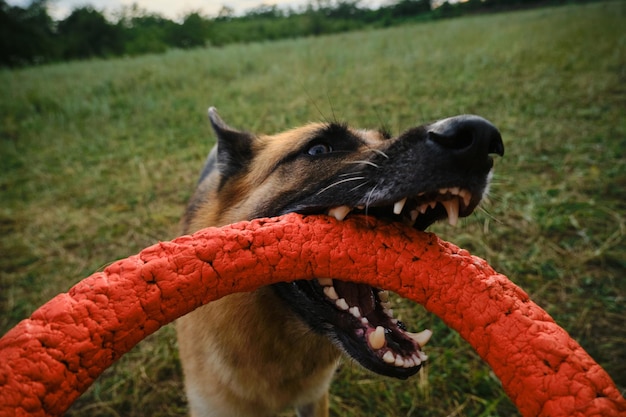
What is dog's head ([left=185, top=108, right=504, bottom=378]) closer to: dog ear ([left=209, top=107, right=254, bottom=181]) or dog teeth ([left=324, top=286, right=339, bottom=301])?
dog teeth ([left=324, top=286, right=339, bottom=301])

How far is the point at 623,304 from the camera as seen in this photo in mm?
2746

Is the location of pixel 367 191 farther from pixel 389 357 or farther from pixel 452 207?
pixel 389 357

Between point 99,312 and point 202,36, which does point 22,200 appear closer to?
point 99,312

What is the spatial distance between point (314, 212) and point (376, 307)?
476 millimetres

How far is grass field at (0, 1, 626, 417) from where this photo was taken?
2.56 meters

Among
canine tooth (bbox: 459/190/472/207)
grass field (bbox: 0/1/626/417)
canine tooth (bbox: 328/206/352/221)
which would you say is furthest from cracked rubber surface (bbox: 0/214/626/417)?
grass field (bbox: 0/1/626/417)

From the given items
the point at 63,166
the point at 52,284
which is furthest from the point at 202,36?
the point at 52,284

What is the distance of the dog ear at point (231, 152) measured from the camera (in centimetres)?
231

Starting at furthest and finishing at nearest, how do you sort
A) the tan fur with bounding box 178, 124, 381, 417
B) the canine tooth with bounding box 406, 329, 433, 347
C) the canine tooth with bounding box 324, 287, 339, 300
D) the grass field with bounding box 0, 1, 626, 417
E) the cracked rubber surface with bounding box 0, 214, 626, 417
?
the grass field with bounding box 0, 1, 626, 417, the tan fur with bounding box 178, 124, 381, 417, the canine tooth with bounding box 324, 287, 339, 300, the canine tooth with bounding box 406, 329, 433, 347, the cracked rubber surface with bounding box 0, 214, 626, 417

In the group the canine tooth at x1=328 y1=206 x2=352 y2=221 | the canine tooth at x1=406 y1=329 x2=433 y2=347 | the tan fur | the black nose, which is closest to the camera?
the black nose

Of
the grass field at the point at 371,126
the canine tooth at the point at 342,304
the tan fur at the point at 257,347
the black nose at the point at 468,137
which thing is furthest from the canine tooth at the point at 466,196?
the canine tooth at the point at 342,304

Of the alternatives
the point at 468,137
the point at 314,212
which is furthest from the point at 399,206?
the point at 314,212

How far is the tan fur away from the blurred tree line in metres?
24.1

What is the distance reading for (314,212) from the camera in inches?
66.6
